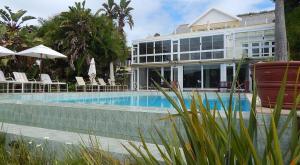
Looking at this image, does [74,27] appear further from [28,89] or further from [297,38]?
[297,38]

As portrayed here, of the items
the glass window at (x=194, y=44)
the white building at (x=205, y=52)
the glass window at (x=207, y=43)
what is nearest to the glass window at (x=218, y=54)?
the white building at (x=205, y=52)

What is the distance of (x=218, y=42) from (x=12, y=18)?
57.0 ft

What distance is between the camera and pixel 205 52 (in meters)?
27.8

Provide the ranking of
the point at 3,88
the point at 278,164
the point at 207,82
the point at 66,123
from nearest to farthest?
the point at 278,164, the point at 66,123, the point at 3,88, the point at 207,82

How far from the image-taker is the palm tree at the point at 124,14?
4081 cm

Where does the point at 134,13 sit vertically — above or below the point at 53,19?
above

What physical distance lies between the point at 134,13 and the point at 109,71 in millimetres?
17771

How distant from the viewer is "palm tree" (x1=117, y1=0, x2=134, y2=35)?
4081 cm

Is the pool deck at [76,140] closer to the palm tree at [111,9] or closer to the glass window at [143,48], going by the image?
the glass window at [143,48]

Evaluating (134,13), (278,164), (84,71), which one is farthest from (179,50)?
(278,164)

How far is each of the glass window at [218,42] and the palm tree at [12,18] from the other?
15858mm

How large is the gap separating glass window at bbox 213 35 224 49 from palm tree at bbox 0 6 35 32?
15.9 metres

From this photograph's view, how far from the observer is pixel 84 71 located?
24062 millimetres

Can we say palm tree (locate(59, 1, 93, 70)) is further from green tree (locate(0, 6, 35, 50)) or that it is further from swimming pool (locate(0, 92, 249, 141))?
swimming pool (locate(0, 92, 249, 141))
